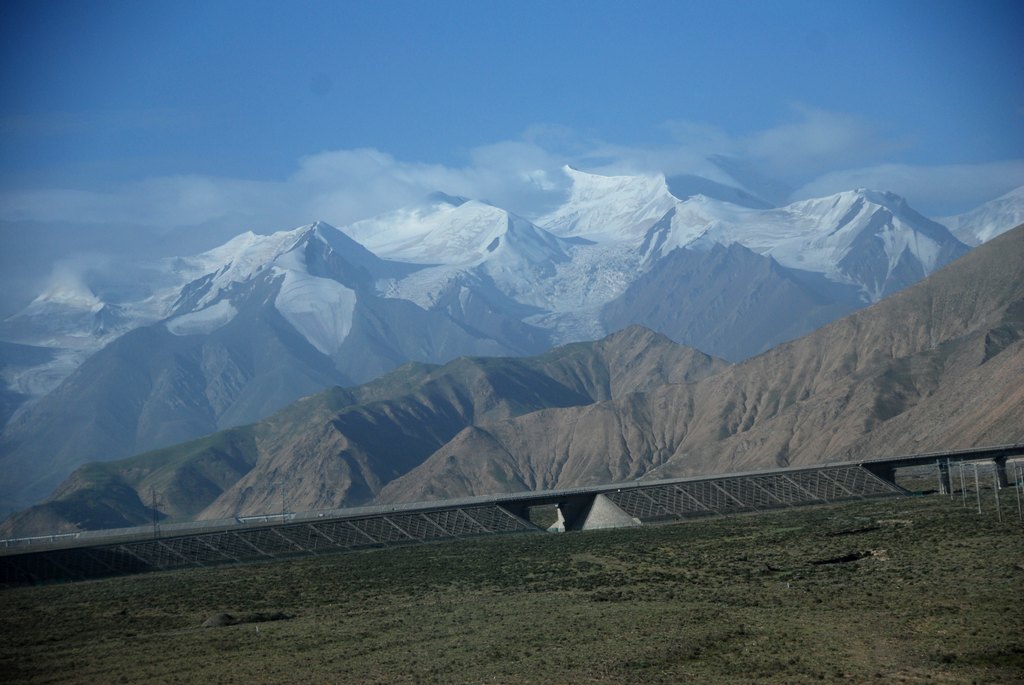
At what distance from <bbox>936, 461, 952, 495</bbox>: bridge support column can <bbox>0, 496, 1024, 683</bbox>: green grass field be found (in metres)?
27.6

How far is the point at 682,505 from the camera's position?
112 metres

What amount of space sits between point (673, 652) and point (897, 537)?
3264 cm

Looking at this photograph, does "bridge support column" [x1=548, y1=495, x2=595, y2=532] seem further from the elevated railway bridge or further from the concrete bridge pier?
the elevated railway bridge

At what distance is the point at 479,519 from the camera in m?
111

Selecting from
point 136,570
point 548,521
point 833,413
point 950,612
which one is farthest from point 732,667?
point 833,413

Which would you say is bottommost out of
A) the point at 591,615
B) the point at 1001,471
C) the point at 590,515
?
the point at 591,615

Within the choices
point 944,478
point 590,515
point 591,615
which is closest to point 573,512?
point 590,515

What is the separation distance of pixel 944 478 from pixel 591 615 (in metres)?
71.6

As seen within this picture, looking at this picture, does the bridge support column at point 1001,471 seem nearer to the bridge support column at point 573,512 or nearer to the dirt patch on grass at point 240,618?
the bridge support column at point 573,512

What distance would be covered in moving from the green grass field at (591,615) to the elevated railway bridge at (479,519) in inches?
332

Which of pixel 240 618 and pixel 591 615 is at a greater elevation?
pixel 240 618

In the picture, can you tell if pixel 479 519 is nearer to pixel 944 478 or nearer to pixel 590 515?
pixel 590 515

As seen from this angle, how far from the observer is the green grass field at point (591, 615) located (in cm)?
4216

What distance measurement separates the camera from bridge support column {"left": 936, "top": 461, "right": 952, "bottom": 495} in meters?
113
